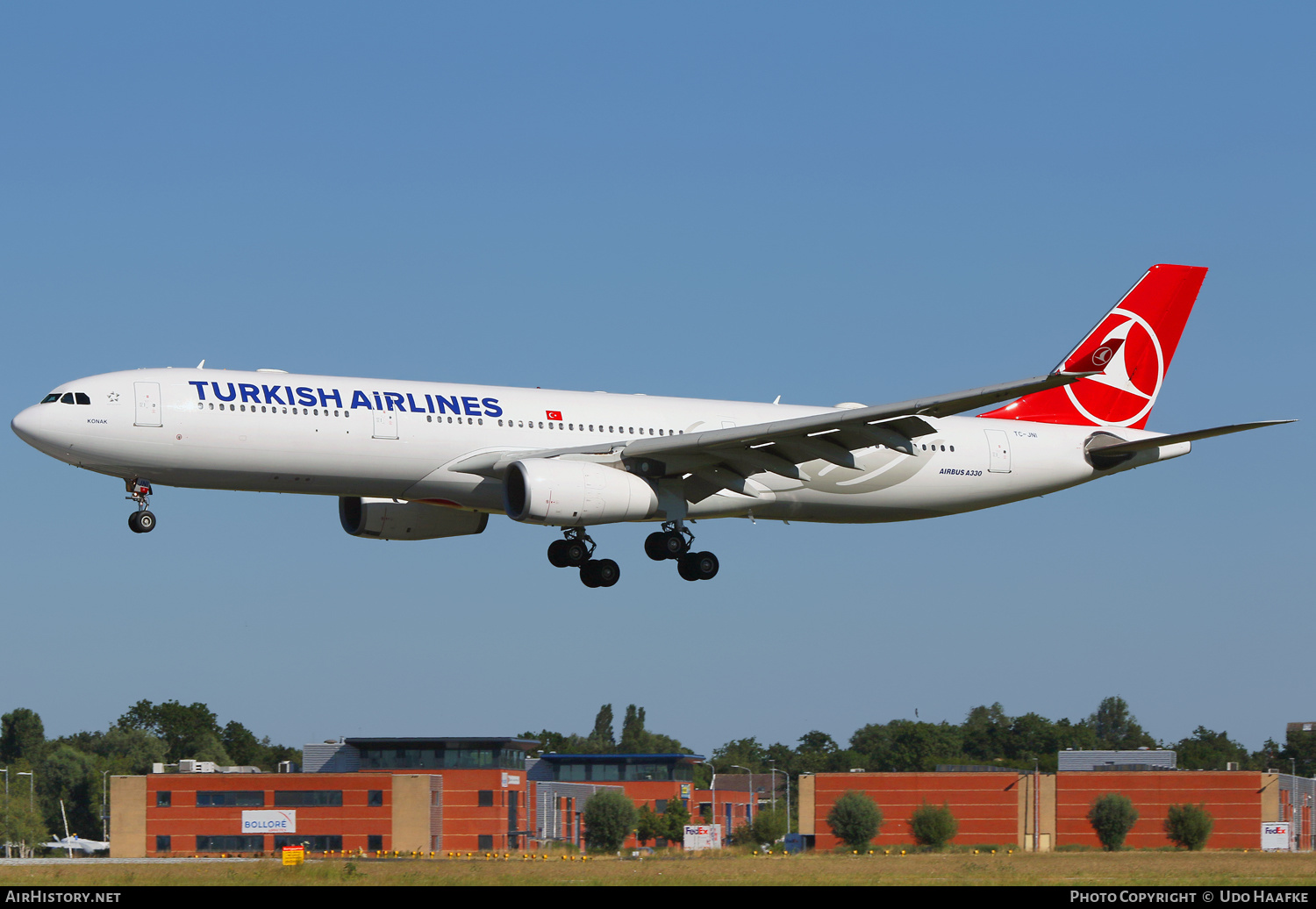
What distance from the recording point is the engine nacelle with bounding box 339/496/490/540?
149 feet

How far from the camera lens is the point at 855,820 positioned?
87.4 m

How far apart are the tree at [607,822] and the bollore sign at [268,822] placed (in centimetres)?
1599

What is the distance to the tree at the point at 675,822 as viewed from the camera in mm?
94000

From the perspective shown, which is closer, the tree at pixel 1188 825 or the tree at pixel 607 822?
the tree at pixel 607 822

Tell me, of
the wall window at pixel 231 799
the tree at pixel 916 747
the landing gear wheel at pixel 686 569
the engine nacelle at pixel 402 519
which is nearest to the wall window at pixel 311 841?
the wall window at pixel 231 799

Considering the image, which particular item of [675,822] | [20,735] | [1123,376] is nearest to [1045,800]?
[675,822]

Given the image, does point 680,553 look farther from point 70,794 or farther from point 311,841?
point 70,794

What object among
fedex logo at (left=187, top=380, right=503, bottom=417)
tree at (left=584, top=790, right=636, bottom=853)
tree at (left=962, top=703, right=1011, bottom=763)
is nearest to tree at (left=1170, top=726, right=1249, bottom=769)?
tree at (left=962, top=703, right=1011, bottom=763)

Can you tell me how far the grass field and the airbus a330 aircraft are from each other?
8768 millimetres

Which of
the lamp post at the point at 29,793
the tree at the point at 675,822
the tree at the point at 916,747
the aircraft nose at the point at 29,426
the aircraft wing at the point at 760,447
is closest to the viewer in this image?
the aircraft nose at the point at 29,426

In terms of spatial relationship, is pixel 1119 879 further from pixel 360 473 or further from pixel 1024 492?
pixel 360 473

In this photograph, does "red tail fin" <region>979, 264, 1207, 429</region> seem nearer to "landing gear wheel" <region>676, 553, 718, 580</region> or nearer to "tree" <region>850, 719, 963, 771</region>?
"landing gear wheel" <region>676, 553, 718, 580</region>

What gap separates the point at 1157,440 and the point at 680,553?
13.9m

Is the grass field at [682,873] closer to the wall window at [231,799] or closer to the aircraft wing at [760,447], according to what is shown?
the aircraft wing at [760,447]
